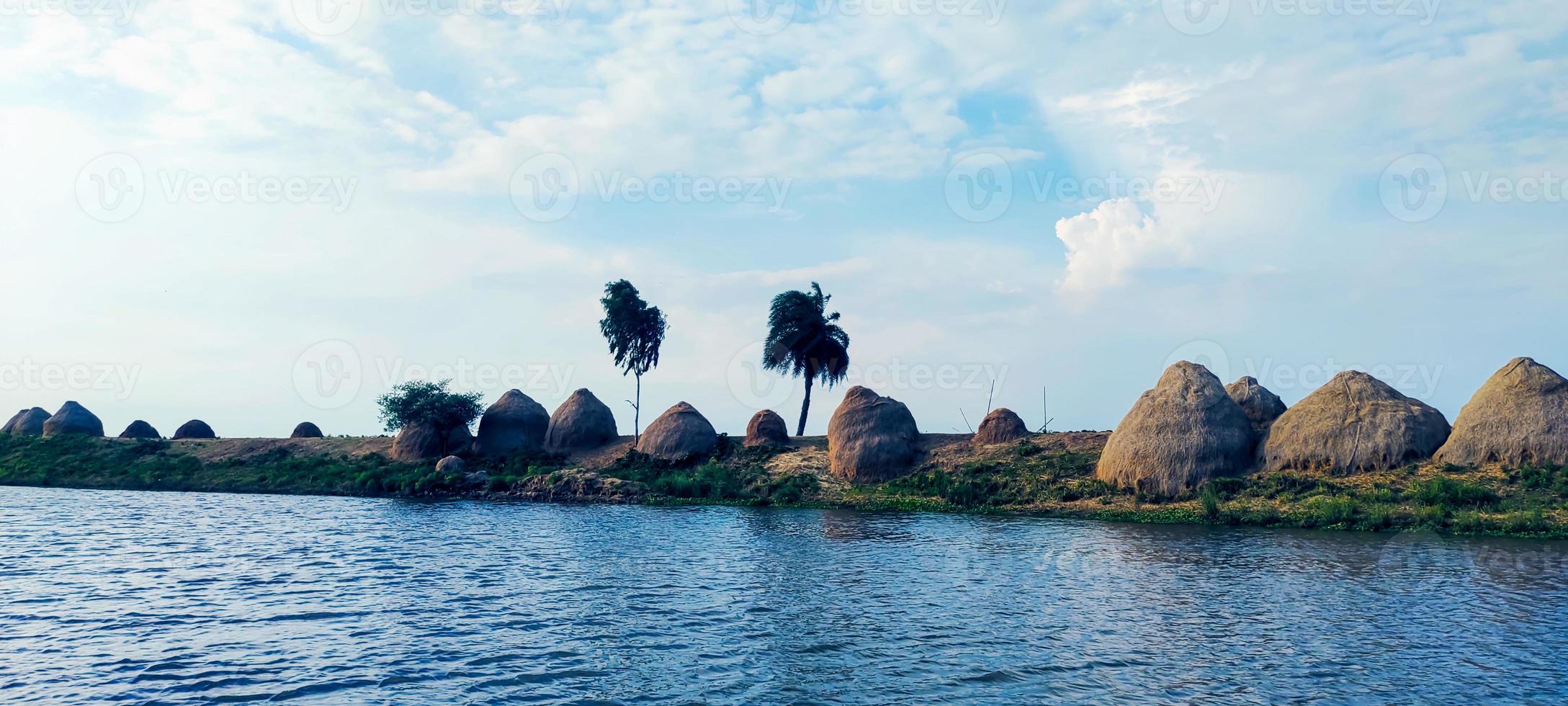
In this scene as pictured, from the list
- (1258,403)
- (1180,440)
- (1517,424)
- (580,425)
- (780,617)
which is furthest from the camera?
(580,425)

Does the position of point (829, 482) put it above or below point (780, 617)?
above

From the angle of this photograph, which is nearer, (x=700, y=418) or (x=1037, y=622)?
(x=1037, y=622)

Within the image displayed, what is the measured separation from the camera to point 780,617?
891 inches

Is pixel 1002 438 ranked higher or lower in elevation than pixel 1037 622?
higher

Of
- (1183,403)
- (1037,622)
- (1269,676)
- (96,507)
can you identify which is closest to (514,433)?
(96,507)

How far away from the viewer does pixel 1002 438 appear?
187 ft

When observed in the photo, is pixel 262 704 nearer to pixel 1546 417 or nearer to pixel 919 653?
pixel 919 653

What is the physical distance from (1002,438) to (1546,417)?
25.3 meters

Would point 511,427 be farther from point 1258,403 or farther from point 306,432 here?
point 1258,403

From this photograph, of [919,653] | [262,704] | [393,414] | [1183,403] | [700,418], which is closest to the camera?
[262,704]

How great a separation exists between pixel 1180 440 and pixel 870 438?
16826 millimetres

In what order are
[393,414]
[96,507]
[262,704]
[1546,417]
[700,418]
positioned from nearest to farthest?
[262,704], [1546,417], [96,507], [700,418], [393,414]

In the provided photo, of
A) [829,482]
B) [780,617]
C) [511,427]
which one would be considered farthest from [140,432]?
[780,617]

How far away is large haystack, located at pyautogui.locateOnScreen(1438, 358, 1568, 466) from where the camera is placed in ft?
133
